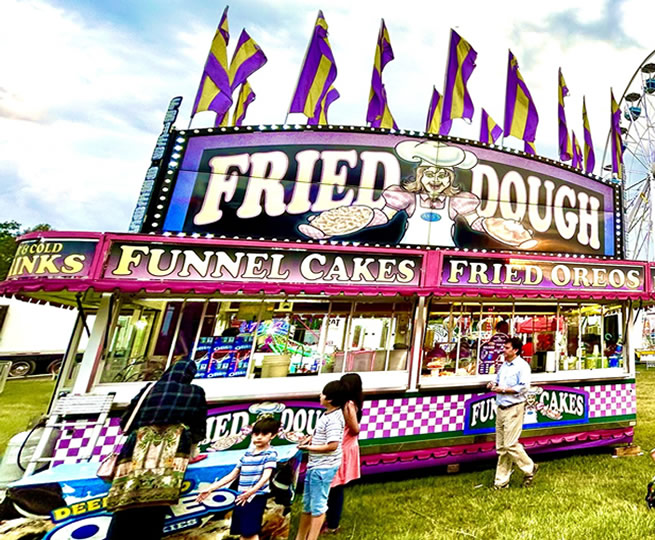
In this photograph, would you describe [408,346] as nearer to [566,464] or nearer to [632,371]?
[566,464]

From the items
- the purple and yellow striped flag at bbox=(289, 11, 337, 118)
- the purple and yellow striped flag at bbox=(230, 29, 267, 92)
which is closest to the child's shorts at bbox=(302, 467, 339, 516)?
the purple and yellow striped flag at bbox=(289, 11, 337, 118)

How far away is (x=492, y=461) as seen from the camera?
18.8 feet

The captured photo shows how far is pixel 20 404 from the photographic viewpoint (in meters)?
9.21

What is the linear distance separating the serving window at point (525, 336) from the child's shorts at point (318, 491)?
2.96 metres

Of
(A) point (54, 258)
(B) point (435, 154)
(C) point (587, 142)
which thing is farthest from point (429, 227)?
(C) point (587, 142)

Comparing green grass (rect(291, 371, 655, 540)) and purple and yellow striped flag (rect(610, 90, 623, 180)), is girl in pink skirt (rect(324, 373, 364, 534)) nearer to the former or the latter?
green grass (rect(291, 371, 655, 540))

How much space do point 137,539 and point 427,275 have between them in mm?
4287

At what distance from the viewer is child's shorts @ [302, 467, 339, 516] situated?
282cm

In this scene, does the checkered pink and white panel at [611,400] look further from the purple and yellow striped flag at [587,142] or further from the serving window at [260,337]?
the purple and yellow striped flag at [587,142]

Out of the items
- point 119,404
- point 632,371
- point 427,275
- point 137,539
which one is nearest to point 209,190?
point 119,404

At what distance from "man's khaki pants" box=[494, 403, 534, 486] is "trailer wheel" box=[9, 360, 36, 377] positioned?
17991mm

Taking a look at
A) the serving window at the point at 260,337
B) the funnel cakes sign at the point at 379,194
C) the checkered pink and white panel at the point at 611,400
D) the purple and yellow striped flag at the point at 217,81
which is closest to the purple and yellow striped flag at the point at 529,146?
the funnel cakes sign at the point at 379,194

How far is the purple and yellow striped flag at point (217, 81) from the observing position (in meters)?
7.14

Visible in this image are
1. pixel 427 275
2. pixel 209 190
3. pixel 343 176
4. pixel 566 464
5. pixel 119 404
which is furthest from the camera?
pixel 343 176
